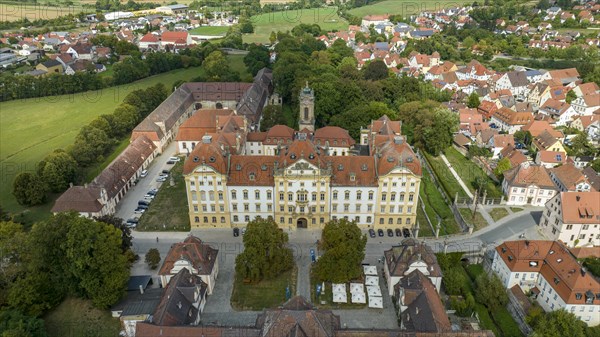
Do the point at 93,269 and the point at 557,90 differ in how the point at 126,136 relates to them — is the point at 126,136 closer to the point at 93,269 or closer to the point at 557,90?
the point at 93,269

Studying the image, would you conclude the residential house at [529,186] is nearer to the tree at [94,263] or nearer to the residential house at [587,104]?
the residential house at [587,104]

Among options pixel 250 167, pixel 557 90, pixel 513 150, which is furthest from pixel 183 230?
pixel 557 90

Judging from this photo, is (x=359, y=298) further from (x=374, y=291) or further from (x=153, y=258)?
(x=153, y=258)

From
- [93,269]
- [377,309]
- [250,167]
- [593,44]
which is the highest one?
[593,44]

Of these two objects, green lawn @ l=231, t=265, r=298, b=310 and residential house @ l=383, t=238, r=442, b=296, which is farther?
green lawn @ l=231, t=265, r=298, b=310

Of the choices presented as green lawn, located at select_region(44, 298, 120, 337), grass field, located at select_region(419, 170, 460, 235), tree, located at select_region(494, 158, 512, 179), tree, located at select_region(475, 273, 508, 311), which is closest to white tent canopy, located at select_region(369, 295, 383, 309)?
tree, located at select_region(475, 273, 508, 311)

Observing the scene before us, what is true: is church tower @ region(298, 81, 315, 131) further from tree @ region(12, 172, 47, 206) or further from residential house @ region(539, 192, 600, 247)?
tree @ region(12, 172, 47, 206)
